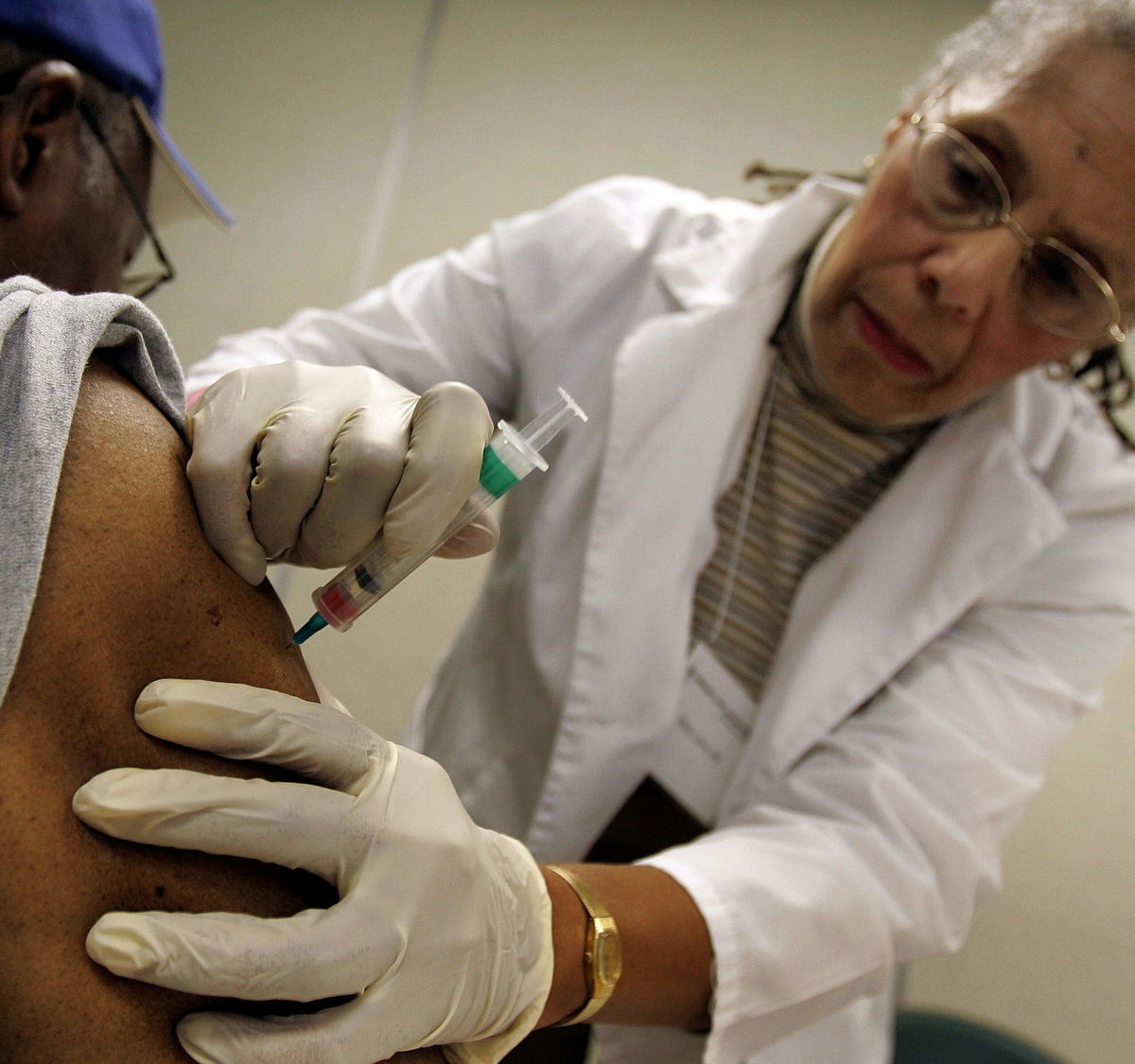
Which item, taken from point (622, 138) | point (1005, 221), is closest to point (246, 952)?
point (1005, 221)

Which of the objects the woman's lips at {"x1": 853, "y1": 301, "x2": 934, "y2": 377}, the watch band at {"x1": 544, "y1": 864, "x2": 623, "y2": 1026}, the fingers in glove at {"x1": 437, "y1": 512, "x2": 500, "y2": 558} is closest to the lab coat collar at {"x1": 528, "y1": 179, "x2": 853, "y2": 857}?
the woman's lips at {"x1": 853, "y1": 301, "x2": 934, "y2": 377}

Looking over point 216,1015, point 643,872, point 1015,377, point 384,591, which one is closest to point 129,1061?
point 216,1015

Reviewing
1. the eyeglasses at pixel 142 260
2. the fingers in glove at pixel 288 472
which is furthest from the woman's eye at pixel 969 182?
the eyeglasses at pixel 142 260

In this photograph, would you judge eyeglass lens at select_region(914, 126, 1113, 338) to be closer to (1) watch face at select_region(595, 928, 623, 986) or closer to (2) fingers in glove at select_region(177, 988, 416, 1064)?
(1) watch face at select_region(595, 928, 623, 986)

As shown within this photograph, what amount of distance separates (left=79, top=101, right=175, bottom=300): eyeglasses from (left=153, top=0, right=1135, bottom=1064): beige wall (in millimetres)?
446

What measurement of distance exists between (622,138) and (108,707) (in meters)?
1.64

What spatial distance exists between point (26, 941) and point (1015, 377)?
131 cm

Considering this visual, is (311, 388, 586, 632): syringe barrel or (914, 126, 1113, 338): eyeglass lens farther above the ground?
(914, 126, 1113, 338): eyeglass lens

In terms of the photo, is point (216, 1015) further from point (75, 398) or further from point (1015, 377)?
point (1015, 377)

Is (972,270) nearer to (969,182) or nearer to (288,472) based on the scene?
(969,182)

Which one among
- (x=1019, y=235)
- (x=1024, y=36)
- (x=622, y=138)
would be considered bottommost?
(x=622, y=138)

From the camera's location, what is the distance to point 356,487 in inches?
23.4

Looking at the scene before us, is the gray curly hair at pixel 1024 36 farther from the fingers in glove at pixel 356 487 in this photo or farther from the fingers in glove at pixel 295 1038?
the fingers in glove at pixel 295 1038

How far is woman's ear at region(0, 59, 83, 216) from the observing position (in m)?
0.87
